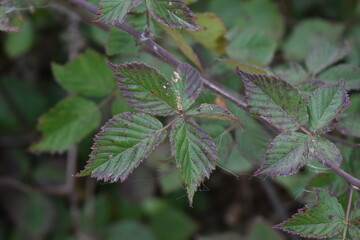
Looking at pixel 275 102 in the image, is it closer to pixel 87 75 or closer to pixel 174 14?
pixel 174 14

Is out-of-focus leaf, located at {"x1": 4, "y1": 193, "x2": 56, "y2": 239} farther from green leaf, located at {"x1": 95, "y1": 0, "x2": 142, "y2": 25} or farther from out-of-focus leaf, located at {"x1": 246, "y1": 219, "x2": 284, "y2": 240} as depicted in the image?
green leaf, located at {"x1": 95, "y1": 0, "x2": 142, "y2": 25}

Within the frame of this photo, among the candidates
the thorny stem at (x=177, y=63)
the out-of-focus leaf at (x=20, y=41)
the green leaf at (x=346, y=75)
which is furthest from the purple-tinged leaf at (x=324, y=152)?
the out-of-focus leaf at (x=20, y=41)

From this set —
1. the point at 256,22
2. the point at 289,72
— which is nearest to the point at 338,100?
the point at 289,72

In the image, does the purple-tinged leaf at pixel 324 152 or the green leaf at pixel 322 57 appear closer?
the purple-tinged leaf at pixel 324 152

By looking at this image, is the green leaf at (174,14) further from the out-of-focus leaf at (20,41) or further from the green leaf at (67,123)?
the out-of-focus leaf at (20,41)

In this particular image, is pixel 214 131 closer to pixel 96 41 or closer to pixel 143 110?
pixel 143 110

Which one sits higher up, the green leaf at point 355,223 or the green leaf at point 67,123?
the green leaf at point 355,223
